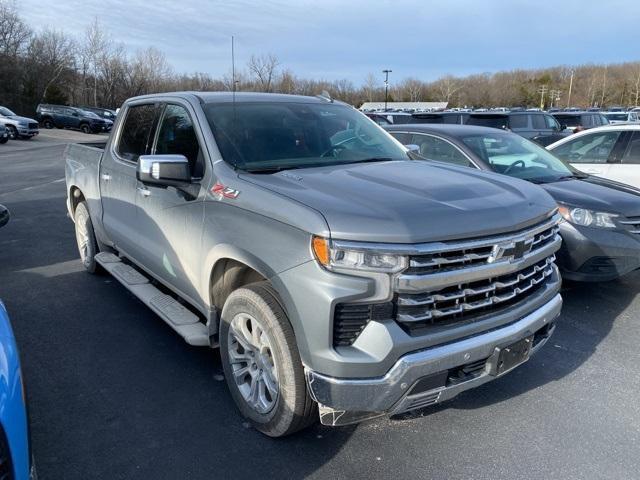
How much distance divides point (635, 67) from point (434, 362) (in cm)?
12583

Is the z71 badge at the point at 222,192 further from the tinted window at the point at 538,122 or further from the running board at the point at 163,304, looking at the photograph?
the tinted window at the point at 538,122

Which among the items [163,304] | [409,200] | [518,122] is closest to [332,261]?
[409,200]

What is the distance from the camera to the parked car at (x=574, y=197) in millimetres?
4922

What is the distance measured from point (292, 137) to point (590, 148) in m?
5.96

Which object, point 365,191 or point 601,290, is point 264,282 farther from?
Answer: point 601,290

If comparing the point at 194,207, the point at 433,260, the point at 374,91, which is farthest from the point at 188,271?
the point at 374,91

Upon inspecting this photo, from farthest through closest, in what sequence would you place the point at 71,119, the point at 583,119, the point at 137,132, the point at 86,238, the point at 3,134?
1. the point at 71,119
2. the point at 3,134
3. the point at 583,119
4. the point at 86,238
5. the point at 137,132

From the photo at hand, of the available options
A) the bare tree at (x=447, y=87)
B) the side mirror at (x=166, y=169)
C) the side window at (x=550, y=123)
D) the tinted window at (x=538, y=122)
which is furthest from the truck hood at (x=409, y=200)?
the bare tree at (x=447, y=87)

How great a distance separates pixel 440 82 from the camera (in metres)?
121

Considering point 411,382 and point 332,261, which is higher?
point 332,261

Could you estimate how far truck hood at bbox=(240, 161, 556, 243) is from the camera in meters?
2.50

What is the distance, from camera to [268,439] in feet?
10.1

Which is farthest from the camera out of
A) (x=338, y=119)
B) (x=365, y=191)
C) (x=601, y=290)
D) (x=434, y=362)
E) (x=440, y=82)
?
(x=440, y=82)

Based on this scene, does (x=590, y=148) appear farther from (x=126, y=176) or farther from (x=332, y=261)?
(x=332, y=261)
